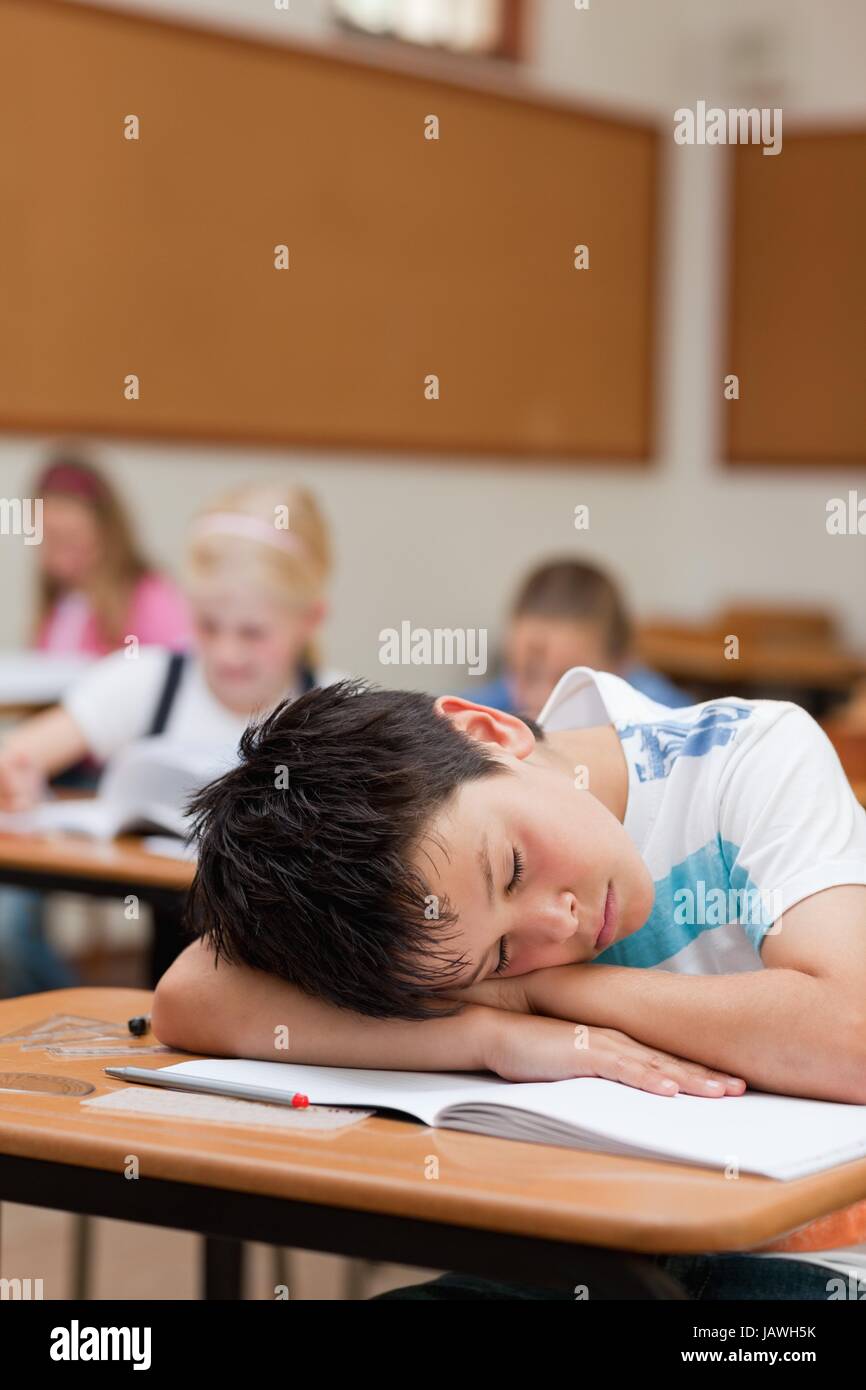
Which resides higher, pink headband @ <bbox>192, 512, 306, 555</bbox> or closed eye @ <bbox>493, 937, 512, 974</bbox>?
pink headband @ <bbox>192, 512, 306, 555</bbox>

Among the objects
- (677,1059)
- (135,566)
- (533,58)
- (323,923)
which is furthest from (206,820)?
(533,58)

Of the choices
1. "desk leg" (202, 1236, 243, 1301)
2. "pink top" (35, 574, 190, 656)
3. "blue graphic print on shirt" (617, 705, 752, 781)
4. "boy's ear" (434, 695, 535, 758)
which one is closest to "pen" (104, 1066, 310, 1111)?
"boy's ear" (434, 695, 535, 758)

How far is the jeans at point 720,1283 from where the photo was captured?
117 cm

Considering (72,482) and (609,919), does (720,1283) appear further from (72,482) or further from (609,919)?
(72,482)

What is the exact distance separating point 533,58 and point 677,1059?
5.75 meters

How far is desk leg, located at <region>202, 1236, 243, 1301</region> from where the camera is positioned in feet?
6.88

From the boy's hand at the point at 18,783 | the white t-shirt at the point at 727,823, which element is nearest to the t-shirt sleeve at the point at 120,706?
the boy's hand at the point at 18,783

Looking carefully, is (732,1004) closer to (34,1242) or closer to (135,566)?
(34,1242)

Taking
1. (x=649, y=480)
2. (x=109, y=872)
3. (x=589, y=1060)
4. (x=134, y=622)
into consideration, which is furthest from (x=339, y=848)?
(x=649, y=480)

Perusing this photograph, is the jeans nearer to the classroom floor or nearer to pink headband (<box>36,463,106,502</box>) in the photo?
the classroom floor

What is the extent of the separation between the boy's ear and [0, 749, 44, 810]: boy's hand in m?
1.43

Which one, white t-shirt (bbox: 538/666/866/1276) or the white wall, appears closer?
white t-shirt (bbox: 538/666/866/1276)

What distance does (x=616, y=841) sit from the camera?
48.0 inches

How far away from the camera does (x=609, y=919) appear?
1235mm
